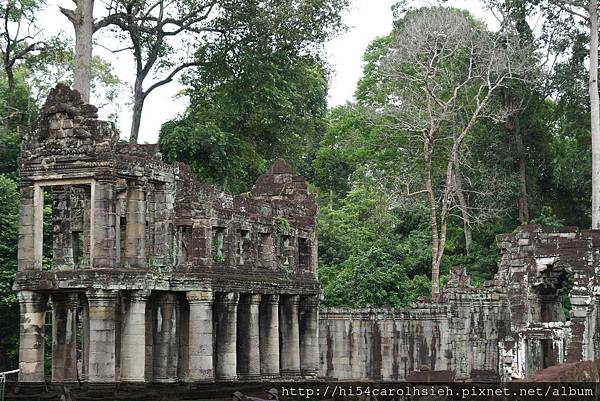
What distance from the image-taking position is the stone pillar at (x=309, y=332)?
44312 mm

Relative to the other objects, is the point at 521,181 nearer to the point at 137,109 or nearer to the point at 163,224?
the point at 137,109

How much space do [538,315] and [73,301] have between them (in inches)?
574

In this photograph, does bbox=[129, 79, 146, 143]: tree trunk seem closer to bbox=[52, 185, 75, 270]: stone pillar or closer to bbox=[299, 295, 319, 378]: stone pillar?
bbox=[299, 295, 319, 378]: stone pillar

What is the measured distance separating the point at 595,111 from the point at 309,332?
13.6 metres

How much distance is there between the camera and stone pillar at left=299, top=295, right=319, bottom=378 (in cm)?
4431

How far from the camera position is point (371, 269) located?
50812 mm

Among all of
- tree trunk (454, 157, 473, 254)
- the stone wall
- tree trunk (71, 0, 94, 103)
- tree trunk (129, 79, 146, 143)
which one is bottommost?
the stone wall

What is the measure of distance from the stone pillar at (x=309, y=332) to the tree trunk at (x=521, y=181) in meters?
12.5

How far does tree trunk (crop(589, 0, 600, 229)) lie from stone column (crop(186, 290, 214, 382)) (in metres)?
16.0

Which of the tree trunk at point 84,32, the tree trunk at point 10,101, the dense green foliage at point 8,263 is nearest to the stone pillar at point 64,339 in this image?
the dense green foliage at point 8,263

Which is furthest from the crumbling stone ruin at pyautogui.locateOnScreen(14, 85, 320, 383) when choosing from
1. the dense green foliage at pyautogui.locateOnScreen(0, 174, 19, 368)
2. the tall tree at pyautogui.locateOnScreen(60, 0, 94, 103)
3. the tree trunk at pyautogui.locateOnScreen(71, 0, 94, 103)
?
the tall tree at pyautogui.locateOnScreen(60, 0, 94, 103)

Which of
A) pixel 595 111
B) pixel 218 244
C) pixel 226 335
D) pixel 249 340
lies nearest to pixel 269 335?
pixel 249 340

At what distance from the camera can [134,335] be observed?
34.0m

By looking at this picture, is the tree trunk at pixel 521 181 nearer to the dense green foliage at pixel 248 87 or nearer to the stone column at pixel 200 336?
the dense green foliage at pixel 248 87
